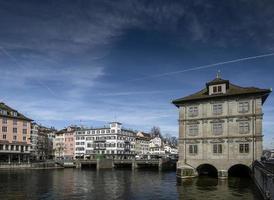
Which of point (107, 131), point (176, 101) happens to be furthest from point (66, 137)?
point (176, 101)

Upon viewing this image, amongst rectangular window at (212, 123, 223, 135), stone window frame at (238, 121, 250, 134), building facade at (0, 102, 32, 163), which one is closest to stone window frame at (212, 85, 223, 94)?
rectangular window at (212, 123, 223, 135)

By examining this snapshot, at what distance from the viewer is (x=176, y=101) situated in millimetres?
68750

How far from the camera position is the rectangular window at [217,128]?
62969 mm

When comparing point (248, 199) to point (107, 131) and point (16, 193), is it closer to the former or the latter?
point (16, 193)

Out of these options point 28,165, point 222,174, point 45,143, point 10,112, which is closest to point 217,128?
point 222,174

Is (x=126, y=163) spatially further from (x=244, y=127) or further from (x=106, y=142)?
(x=244, y=127)

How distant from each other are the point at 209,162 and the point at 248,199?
23.6 metres

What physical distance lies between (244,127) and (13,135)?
86.5 meters

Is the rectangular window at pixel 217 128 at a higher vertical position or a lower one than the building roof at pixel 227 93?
lower

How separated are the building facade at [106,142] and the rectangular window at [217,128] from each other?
97.3 meters

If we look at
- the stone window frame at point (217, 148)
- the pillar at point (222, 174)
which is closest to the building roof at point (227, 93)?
the stone window frame at point (217, 148)

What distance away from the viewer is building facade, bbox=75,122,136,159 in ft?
526

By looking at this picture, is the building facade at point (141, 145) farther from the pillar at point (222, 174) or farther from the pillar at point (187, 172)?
the pillar at point (222, 174)

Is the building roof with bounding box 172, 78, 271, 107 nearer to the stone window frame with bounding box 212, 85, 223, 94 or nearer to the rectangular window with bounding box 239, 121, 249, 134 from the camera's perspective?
the stone window frame with bounding box 212, 85, 223, 94
